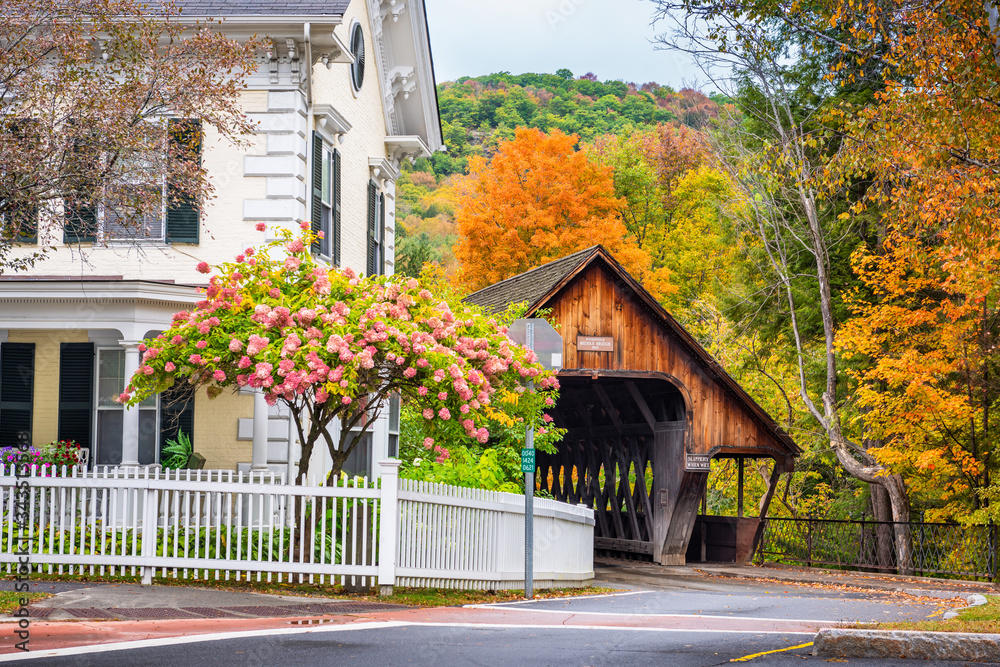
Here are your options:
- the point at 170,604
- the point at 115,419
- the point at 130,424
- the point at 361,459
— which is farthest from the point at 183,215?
the point at 170,604

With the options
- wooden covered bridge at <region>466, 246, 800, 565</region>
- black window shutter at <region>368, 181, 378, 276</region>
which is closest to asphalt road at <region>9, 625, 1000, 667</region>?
wooden covered bridge at <region>466, 246, 800, 565</region>

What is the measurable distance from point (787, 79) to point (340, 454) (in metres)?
17.9

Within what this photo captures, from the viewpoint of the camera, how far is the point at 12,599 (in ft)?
33.3

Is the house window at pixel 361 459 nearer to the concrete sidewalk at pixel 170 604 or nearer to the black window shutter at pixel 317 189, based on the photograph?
the black window shutter at pixel 317 189

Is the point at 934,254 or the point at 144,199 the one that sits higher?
the point at 934,254

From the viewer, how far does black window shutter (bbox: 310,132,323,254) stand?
1742cm

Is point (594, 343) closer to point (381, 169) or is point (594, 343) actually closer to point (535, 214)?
point (381, 169)

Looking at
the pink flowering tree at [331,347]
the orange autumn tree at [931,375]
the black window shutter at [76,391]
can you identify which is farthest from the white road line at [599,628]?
the orange autumn tree at [931,375]

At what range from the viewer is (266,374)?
38.2ft

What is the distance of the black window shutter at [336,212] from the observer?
1858cm

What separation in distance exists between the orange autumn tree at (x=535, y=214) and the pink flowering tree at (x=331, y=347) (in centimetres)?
2737

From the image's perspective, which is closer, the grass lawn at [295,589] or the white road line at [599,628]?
the white road line at [599,628]

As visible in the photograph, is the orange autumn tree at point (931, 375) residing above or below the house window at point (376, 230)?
below

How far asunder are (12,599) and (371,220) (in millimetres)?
12468
